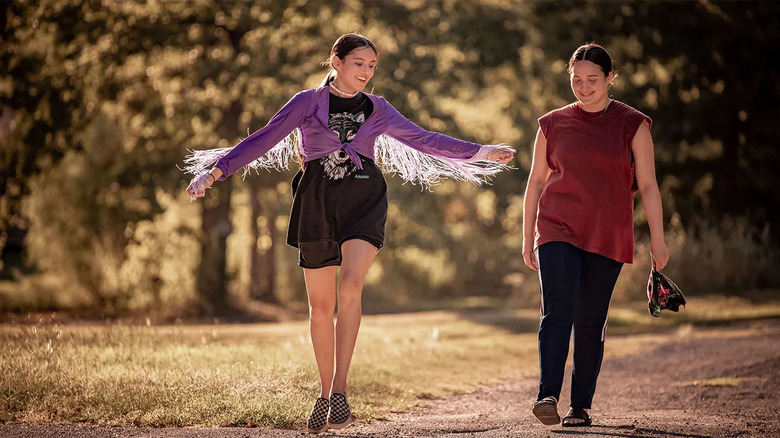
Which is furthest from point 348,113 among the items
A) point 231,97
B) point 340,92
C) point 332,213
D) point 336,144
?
point 231,97

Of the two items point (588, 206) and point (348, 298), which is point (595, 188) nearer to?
point (588, 206)

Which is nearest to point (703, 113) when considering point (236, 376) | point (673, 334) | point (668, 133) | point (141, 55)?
point (668, 133)

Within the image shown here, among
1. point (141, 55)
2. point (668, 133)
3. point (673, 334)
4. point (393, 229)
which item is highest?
point (141, 55)

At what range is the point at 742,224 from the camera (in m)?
21.2

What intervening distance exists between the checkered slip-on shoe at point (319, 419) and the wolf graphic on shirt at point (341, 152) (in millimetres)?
1341

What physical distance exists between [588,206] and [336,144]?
153 centimetres

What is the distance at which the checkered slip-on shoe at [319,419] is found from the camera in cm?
561

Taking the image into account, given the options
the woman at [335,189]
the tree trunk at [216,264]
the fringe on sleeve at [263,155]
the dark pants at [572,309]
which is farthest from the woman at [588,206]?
the tree trunk at [216,264]

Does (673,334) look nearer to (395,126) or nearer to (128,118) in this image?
(395,126)

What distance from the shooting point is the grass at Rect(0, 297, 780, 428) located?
632cm

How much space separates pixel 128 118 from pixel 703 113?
462 inches

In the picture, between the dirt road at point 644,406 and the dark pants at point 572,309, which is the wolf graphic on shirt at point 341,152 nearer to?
the dark pants at point 572,309

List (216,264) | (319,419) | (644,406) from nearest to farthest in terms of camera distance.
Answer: (319,419) → (644,406) → (216,264)

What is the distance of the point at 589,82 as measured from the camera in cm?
572
